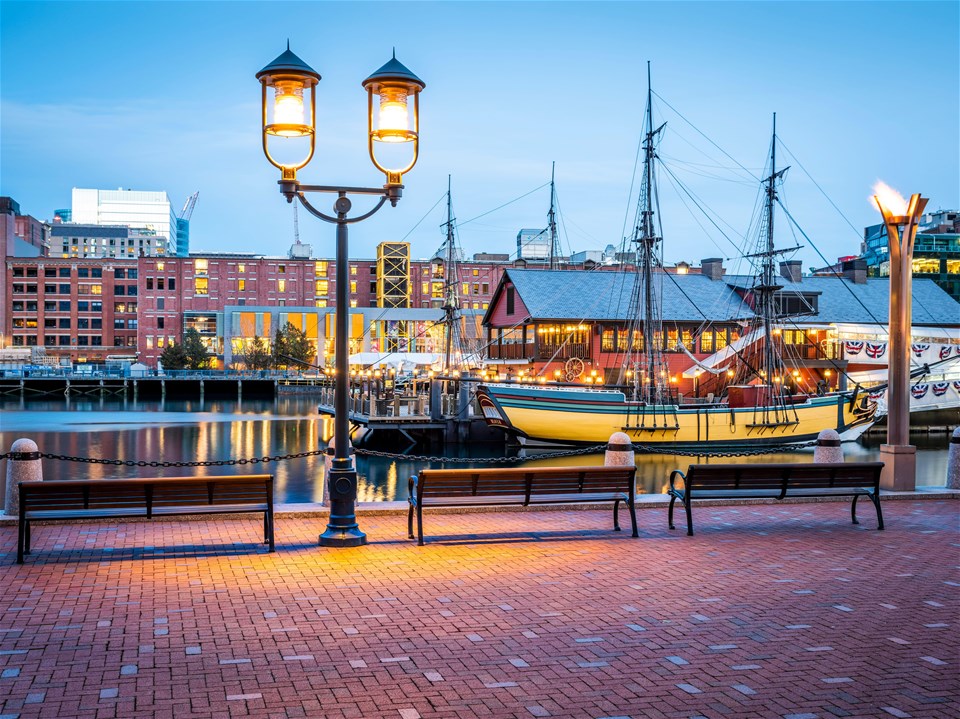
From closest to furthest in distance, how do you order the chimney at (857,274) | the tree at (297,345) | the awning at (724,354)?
the awning at (724,354) < the chimney at (857,274) < the tree at (297,345)

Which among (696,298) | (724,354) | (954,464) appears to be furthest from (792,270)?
(954,464)

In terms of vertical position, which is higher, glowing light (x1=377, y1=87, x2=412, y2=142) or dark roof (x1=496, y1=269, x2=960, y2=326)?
dark roof (x1=496, y1=269, x2=960, y2=326)

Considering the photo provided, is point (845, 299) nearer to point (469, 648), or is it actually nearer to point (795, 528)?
point (795, 528)

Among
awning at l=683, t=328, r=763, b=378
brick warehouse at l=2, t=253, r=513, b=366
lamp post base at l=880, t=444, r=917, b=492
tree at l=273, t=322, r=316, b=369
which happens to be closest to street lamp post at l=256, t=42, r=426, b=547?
lamp post base at l=880, t=444, r=917, b=492

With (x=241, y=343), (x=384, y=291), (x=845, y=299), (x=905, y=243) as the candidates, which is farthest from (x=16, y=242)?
(x=905, y=243)

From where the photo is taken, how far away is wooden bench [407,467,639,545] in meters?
13.0

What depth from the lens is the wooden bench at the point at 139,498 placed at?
1159 centimetres

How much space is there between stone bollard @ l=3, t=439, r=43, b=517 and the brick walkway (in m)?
0.65

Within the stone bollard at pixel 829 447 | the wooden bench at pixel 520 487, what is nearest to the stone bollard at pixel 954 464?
the stone bollard at pixel 829 447

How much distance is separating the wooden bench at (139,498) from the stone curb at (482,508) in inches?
A: 43.6

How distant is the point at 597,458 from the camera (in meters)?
46.1

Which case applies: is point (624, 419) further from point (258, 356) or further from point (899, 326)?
point (258, 356)

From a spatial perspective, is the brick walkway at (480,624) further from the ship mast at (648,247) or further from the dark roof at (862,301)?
the dark roof at (862,301)

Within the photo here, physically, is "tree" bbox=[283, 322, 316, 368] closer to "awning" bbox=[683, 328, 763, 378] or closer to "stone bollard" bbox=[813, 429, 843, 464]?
"awning" bbox=[683, 328, 763, 378]
